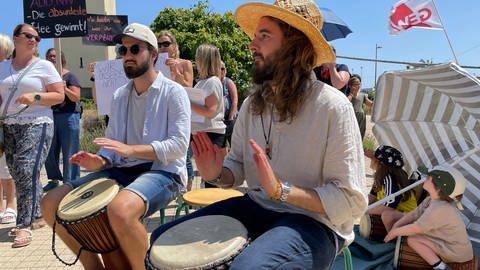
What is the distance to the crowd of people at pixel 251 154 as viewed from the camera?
1841 millimetres

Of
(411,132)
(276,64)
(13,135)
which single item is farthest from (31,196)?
(411,132)

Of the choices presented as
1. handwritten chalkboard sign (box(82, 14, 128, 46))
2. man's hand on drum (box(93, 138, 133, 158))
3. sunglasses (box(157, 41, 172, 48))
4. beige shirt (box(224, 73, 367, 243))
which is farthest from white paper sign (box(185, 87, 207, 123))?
handwritten chalkboard sign (box(82, 14, 128, 46))

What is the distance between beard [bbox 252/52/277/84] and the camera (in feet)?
6.77

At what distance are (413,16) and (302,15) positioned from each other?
3761mm

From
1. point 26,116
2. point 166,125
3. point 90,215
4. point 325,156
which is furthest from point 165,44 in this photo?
point 325,156

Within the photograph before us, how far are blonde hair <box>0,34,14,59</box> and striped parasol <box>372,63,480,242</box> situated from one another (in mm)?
3781

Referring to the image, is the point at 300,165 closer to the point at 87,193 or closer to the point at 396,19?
the point at 87,193

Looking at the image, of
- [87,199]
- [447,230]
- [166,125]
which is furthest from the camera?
[447,230]

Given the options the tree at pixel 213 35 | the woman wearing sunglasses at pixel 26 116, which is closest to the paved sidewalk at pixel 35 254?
the woman wearing sunglasses at pixel 26 116

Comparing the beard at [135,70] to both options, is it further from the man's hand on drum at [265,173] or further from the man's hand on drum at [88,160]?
the man's hand on drum at [265,173]

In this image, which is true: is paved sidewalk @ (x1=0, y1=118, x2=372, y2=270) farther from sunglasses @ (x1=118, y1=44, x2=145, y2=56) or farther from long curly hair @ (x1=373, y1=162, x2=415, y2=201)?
long curly hair @ (x1=373, y1=162, x2=415, y2=201)

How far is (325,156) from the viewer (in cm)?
190

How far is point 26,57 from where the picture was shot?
158 inches

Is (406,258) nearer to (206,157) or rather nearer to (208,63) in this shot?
(206,157)
